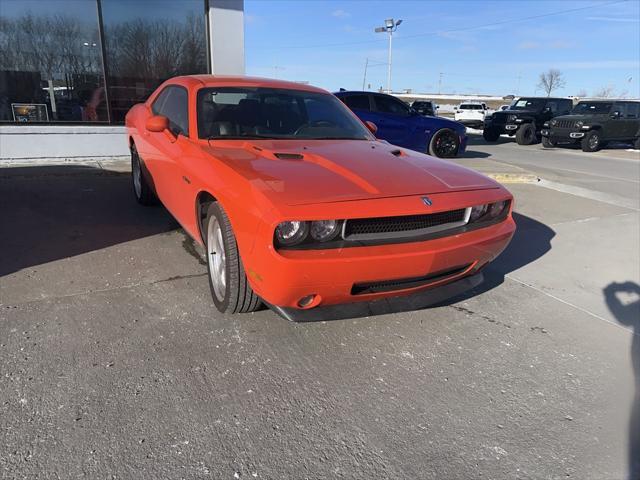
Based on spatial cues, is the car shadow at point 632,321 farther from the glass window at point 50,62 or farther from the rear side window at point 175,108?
the glass window at point 50,62

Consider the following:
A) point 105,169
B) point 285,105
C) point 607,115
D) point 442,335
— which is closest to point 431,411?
point 442,335

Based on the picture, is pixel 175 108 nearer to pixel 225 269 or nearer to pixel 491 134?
pixel 225 269

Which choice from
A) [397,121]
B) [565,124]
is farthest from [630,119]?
[397,121]

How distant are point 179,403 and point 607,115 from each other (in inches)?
729

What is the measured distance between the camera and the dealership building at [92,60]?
810 centimetres

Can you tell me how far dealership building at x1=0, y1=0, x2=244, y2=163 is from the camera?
8.10 metres

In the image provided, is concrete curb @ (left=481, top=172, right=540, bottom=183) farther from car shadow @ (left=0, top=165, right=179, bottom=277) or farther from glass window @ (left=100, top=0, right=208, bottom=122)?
glass window @ (left=100, top=0, right=208, bottom=122)

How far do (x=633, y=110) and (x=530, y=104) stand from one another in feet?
11.7

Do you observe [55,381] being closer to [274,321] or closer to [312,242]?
[274,321]

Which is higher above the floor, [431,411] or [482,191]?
[482,191]

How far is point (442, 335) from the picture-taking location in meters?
2.98

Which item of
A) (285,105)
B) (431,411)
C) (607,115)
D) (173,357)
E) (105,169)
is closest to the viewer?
(431,411)

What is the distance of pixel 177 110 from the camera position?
158 inches

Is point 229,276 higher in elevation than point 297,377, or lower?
higher
